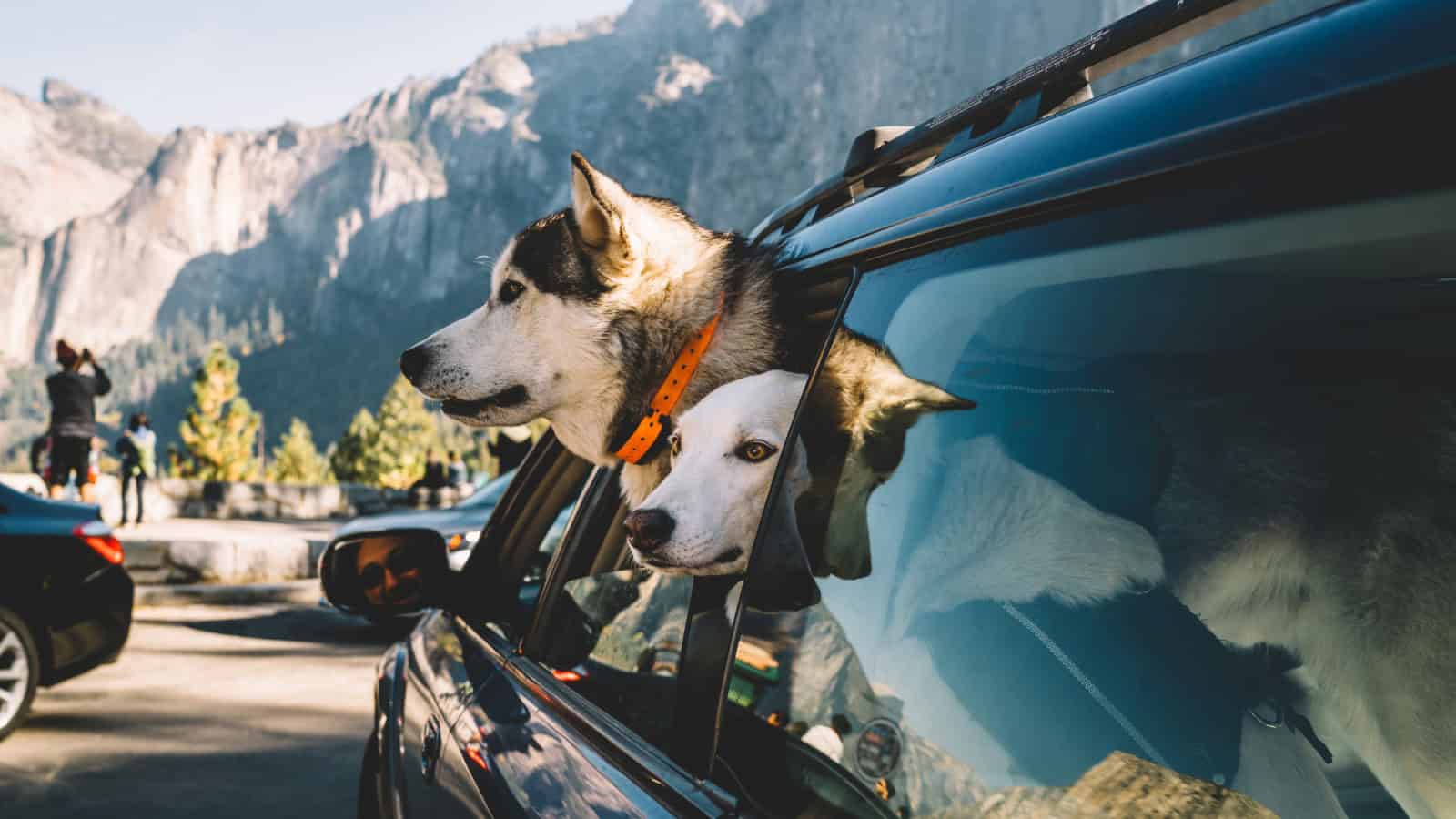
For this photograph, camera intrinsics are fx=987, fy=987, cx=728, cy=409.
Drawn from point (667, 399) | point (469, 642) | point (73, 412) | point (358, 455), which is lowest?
point (358, 455)

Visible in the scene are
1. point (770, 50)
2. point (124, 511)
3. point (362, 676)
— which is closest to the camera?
point (362, 676)

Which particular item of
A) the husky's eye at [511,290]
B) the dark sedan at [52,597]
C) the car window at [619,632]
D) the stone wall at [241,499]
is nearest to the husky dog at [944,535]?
the car window at [619,632]

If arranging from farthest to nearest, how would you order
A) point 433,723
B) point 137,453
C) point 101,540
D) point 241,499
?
1. point 241,499
2. point 137,453
3. point 101,540
4. point 433,723

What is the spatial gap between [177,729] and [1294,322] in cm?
652

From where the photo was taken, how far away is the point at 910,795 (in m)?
0.93

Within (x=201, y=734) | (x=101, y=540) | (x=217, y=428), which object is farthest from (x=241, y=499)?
(x=217, y=428)

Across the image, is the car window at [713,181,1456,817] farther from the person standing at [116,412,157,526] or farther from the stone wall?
the stone wall

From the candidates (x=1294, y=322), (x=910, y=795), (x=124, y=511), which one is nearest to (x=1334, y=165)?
(x=1294, y=322)

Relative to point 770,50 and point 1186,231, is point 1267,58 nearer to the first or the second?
point 1186,231

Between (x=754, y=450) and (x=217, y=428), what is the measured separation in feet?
177

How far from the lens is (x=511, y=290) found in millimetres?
2455

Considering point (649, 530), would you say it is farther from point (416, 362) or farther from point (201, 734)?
point (201, 734)

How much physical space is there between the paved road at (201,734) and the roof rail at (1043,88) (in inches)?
162

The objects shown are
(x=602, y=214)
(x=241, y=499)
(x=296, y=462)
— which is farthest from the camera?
(x=296, y=462)
